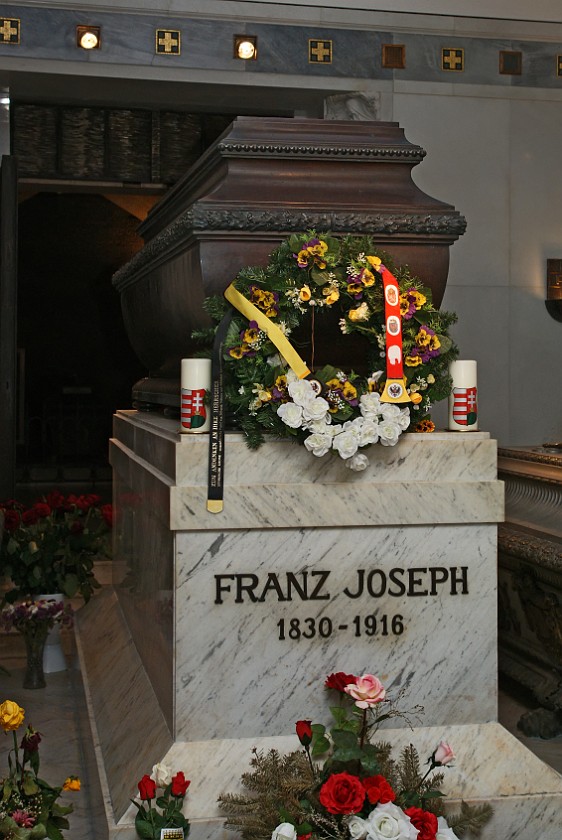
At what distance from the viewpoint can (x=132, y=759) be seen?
9.00 feet

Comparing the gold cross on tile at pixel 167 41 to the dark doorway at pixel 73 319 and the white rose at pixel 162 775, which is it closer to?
the white rose at pixel 162 775

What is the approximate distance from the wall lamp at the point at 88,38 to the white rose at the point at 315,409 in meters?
4.31

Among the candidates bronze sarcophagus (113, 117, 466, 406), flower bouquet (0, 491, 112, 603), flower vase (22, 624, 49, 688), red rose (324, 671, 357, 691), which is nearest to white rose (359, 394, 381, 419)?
bronze sarcophagus (113, 117, 466, 406)

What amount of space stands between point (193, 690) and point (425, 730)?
2.00 feet

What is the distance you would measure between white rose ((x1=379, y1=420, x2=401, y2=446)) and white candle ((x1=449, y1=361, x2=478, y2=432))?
31 centimetres

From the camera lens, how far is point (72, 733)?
141 inches

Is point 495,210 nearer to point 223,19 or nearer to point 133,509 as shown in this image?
point 223,19

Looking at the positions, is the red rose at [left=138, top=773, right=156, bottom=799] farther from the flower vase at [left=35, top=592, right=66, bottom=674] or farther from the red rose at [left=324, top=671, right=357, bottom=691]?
the flower vase at [left=35, top=592, right=66, bottom=674]

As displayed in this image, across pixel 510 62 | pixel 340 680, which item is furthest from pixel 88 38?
pixel 340 680

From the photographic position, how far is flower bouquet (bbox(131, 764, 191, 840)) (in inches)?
90.2

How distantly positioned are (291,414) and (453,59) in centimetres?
471

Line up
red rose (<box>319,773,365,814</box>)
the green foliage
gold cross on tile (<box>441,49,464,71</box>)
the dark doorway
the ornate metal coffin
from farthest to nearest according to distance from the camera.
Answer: the dark doorway < gold cross on tile (<box>441,49,464,71</box>) < the ornate metal coffin < the green foliage < red rose (<box>319,773,365,814</box>)

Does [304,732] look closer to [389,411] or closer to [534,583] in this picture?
[389,411]

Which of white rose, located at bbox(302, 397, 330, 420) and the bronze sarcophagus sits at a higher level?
the bronze sarcophagus
